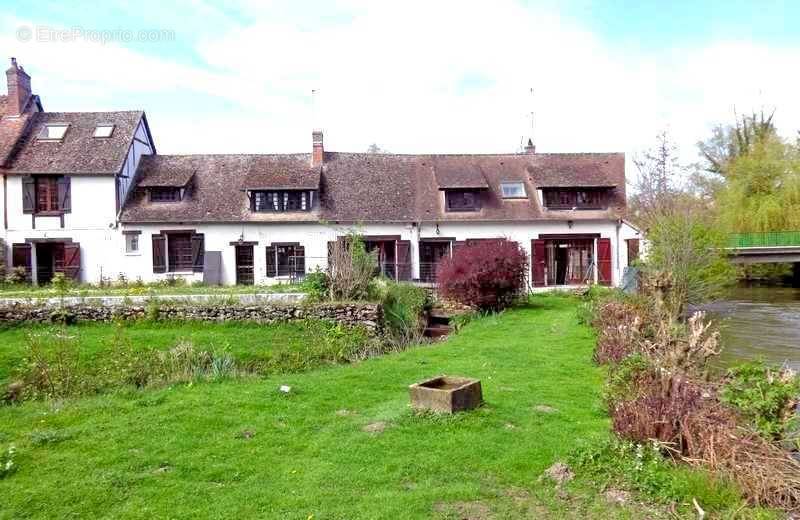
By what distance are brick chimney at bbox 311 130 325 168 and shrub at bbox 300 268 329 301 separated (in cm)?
1233

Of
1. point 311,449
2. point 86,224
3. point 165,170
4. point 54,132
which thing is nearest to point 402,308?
point 311,449

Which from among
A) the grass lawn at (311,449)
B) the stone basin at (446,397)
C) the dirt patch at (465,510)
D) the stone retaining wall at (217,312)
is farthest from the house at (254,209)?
the dirt patch at (465,510)

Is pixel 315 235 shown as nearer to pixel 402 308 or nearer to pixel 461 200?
pixel 461 200

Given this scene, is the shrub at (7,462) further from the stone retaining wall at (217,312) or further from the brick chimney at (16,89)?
the brick chimney at (16,89)

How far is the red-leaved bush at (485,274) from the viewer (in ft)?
58.0

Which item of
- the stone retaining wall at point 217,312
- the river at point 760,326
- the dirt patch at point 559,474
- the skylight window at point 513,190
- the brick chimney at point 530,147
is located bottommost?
the river at point 760,326

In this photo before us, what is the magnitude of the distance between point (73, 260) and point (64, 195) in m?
2.62

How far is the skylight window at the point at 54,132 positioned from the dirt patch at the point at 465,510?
25779mm

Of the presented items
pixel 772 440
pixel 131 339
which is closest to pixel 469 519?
pixel 772 440

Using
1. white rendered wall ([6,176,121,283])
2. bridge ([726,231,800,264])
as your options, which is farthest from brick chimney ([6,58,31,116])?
bridge ([726,231,800,264])

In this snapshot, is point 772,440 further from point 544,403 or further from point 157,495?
point 157,495

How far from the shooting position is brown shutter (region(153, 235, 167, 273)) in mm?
24109

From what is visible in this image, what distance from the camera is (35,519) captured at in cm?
497

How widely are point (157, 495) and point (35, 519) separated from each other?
0.92 m
